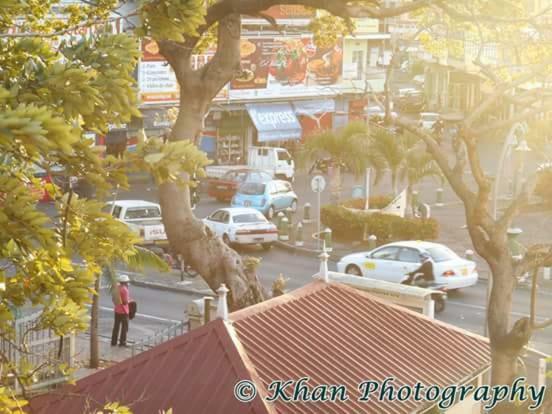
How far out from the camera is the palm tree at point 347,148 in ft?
114

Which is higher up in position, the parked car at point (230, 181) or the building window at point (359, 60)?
the building window at point (359, 60)

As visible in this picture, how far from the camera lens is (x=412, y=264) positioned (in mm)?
25688

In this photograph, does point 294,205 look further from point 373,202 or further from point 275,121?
point 275,121

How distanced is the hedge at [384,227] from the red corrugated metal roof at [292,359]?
17809 mm

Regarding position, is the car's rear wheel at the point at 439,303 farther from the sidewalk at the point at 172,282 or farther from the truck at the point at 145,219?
the truck at the point at 145,219

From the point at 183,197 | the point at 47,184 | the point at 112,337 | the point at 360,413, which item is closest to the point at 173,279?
the point at 112,337

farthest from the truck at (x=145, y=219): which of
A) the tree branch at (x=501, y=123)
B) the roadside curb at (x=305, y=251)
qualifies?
the tree branch at (x=501, y=123)

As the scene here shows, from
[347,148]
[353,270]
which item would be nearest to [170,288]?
[353,270]

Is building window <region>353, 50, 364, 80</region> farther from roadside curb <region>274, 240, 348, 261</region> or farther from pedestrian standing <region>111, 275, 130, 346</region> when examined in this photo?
pedestrian standing <region>111, 275, 130, 346</region>

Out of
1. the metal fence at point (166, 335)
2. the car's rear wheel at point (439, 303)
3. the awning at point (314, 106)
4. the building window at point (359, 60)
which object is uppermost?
the building window at point (359, 60)

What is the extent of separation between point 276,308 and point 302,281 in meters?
15.0

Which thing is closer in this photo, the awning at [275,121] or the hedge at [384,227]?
the hedge at [384,227]

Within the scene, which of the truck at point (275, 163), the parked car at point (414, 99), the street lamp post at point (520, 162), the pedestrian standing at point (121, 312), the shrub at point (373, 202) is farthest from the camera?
the parked car at point (414, 99)

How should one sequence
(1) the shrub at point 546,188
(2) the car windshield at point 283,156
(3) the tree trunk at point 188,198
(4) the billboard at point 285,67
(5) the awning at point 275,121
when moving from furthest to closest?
(5) the awning at point 275,121, (4) the billboard at point 285,67, (2) the car windshield at point 283,156, (1) the shrub at point 546,188, (3) the tree trunk at point 188,198
